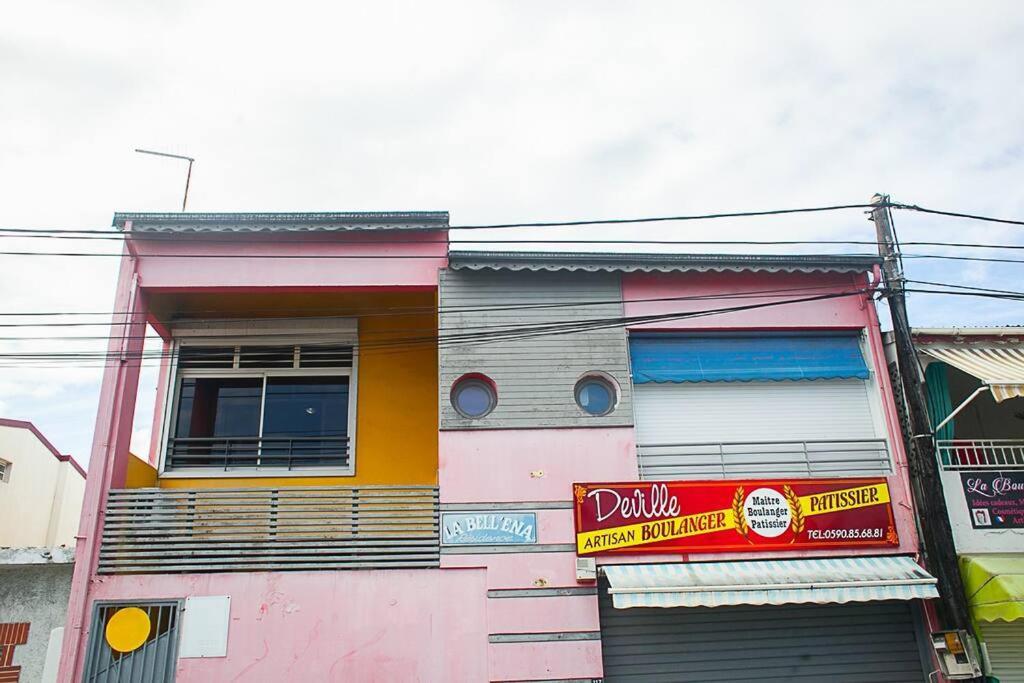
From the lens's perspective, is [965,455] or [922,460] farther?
[965,455]

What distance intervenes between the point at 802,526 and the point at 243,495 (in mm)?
7357

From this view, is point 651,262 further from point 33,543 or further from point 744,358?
point 33,543

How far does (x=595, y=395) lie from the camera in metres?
10.3

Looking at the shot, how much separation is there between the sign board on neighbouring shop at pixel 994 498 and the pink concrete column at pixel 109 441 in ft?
37.5

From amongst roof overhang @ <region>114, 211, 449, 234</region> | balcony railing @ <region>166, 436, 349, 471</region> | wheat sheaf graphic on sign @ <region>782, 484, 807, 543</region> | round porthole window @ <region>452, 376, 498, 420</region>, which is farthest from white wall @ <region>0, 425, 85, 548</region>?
wheat sheaf graphic on sign @ <region>782, 484, 807, 543</region>

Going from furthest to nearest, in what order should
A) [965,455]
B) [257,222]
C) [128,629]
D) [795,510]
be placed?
[965,455]
[257,222]
[795,510]
[128,629]

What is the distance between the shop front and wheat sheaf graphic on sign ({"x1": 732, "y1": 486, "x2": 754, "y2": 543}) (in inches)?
0.5

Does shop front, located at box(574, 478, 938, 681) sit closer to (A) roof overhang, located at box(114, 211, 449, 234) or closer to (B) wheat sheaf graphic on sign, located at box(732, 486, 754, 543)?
(B) wheat sheaf graphic on sign, located at box(732, 486, 754, 543)

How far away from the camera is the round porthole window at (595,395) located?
1020cm

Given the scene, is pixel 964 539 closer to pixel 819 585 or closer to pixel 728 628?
pixel 819 585

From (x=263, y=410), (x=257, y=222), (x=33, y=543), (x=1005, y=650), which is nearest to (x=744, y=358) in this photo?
(x=1005, y=650)

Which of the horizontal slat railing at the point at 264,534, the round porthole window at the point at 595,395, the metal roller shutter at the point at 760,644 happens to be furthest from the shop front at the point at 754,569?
the horizontal slat railing at the point at 264,534

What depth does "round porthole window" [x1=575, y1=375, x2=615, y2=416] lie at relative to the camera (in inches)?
401

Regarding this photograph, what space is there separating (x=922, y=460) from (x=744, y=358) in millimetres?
2658
